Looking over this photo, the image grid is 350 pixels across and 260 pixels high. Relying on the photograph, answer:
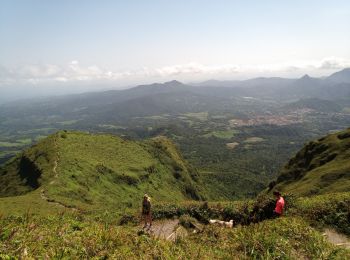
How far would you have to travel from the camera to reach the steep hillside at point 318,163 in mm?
56438

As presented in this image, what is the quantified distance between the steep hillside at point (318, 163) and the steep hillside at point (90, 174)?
31.4m

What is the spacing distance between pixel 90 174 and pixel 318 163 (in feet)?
171

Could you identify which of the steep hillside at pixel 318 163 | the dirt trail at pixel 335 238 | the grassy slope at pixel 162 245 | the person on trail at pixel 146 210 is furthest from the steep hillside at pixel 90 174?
the dirt trail at pixel 335 238

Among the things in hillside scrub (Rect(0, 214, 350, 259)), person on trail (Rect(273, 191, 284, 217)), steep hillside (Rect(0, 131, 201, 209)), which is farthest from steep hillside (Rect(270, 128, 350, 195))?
hillside scrub (Rect(0, 214, 350, 259))

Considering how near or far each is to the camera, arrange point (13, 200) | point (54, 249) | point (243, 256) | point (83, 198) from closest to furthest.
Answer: point (54, 249), point (243, 256), point (13, 200), point (83, 198)

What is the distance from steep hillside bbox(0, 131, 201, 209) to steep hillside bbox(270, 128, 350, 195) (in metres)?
31.4

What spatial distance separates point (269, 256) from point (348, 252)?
12.2 feet

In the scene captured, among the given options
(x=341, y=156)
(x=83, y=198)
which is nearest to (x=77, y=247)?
(x=83, y=198)

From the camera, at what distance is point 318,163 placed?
233 ft

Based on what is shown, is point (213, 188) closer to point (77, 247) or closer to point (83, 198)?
point (83, 198)

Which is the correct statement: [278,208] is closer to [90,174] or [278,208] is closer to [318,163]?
[90,174]

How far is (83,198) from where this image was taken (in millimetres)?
56000

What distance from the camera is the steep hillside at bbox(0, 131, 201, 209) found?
57.0 meters

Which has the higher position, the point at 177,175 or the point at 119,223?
the point at 119,223
